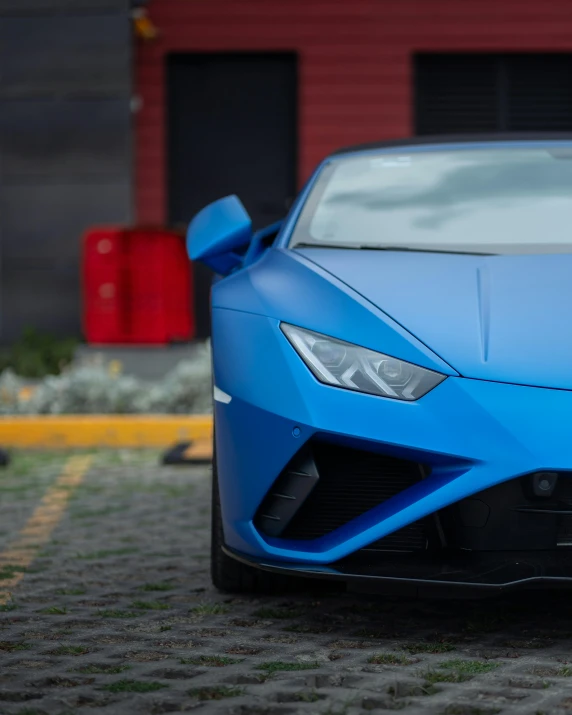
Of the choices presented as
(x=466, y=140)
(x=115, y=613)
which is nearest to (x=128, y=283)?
(x=466, y=140)

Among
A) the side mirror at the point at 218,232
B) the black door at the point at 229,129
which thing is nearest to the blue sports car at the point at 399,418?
the side mirror at the point at 218,232

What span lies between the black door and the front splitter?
9.49 metres

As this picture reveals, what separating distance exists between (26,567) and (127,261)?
655cm

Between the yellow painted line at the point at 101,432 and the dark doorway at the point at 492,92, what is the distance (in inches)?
209

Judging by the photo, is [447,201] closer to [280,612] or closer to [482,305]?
[482,305]

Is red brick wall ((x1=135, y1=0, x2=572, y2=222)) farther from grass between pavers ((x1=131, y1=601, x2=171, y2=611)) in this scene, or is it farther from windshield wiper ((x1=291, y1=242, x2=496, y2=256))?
grass between pavers ((x1=131, y1=601, x2=171, y2=611))

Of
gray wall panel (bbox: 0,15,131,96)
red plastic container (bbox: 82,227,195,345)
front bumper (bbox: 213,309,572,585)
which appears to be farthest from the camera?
gray wall panel (bbox: 0,15,131,96)

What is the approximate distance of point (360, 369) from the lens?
3.53 metres

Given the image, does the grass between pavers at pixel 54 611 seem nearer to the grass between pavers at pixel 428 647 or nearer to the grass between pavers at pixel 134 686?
the grass between pavers at pixel 134 686

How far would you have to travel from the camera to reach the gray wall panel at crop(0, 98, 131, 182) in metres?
12.3

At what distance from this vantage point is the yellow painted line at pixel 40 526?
4785 millimetres

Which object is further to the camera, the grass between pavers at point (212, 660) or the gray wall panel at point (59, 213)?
the gray wall panel at point (59, 213)

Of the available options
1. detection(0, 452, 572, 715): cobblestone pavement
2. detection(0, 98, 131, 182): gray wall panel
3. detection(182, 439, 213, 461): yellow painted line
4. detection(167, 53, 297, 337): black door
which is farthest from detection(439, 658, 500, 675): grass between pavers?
detection(167, 53, 297, 337): black door

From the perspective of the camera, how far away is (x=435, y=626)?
12.8 feet
